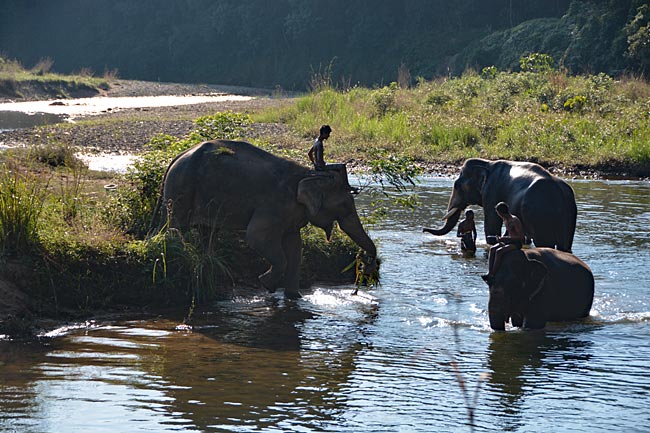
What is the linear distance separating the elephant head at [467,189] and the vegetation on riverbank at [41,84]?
39.1 metres

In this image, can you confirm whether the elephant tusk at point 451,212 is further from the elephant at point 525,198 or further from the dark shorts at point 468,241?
the dark shorts at point 468,241

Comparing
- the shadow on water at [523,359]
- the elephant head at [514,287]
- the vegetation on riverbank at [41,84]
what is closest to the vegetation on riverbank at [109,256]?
the elephant head at [514,287]

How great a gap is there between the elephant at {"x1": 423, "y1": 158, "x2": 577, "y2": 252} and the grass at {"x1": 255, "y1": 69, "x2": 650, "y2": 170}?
732 centimetres

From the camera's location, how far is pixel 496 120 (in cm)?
2647

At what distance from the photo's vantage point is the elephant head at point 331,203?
10.3 metres

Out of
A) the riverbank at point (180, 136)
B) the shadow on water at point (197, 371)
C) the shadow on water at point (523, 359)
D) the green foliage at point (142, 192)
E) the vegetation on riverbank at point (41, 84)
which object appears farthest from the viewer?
the vegetation on riverbank at point (41, 84)

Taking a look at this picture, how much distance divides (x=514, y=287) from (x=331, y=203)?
7.45 feet

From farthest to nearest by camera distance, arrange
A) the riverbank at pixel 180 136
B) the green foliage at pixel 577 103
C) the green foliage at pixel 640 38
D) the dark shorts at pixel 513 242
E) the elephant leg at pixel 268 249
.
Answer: the green foliage at pixel 640 38 < the green foliage at pixel 577 103 < the riverbank at pixel 180 136 < the elephant leg at pixel 268 249 < the dark shorts at pixel 513 242

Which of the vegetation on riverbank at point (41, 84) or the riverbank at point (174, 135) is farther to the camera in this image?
the vegetation on riverbank at point (41, 84)

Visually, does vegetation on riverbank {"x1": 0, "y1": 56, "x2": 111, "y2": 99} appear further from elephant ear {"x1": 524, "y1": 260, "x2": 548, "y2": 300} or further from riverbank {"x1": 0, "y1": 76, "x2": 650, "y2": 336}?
elephant ear {"x1": 524, "y1": 260, "x2": 548, "y2": 300}

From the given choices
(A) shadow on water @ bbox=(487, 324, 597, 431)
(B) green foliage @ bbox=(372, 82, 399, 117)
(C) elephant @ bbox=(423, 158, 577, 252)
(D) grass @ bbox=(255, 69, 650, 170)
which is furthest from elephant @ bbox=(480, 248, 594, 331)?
(B) green foliage @ bbox=(372, 82, 399, 117)

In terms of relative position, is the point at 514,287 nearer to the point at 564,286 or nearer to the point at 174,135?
the point at 564,286

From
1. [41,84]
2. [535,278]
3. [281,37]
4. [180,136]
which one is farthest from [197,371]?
[281,37]

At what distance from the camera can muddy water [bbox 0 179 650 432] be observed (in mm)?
6945
